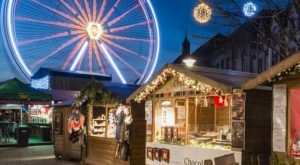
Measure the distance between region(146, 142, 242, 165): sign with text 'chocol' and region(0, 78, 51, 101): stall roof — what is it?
32.0 feet

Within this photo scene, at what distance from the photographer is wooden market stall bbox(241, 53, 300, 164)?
6637 millimetres

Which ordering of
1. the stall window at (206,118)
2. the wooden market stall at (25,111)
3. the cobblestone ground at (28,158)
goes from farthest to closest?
1. the wooden market stall at (25,111)
2. the cobblestone ground at (28,158)
3. the stall window at (206,118)

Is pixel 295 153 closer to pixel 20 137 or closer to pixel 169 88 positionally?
pixel 169 88

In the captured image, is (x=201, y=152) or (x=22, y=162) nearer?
(x=201, y=152)

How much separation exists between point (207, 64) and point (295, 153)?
30678 mm

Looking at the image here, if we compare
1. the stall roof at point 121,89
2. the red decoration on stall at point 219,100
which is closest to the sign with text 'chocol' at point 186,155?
the red decoration on stall at point 219,100

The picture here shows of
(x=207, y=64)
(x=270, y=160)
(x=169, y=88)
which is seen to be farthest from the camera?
(x=207, y=64)

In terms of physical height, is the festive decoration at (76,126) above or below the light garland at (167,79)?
below

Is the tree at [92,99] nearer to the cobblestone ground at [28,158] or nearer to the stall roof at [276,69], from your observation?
the cobblestone ground at [28,158]

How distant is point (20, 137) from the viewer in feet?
64.1

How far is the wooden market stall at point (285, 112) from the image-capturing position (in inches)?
261

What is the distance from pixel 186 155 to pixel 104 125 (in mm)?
4549

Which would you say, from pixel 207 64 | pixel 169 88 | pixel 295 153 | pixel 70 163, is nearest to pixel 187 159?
pixel 169 88

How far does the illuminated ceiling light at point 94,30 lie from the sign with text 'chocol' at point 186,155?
35.0 feet
